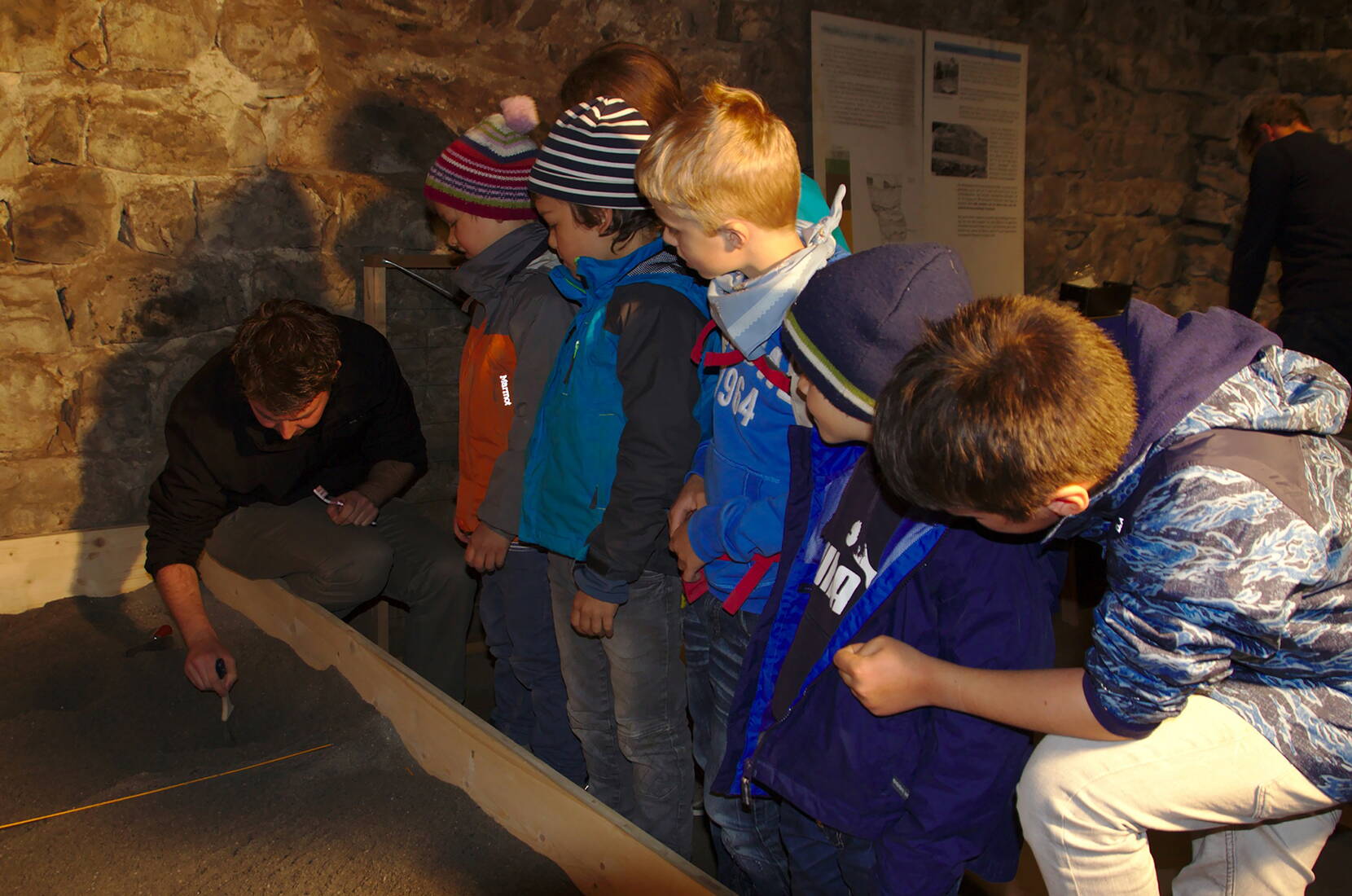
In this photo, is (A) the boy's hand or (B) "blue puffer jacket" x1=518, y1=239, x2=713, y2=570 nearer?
(A) the boy's hand

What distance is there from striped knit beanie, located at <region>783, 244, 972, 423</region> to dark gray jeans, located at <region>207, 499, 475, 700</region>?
1.76m

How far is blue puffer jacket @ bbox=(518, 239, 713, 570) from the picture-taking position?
1.80 meters

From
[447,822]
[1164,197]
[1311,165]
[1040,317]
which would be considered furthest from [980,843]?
[1164,197]

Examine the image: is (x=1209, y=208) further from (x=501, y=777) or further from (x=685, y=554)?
(x=501, y=777)

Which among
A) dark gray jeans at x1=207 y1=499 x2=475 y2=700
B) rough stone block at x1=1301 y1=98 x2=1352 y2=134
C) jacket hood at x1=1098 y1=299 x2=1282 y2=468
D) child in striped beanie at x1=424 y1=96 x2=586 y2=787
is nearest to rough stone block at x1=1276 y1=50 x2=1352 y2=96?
rough stone block at x1=1301 y1=98 x2=1352 y2=134

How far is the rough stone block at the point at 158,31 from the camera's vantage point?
272cm

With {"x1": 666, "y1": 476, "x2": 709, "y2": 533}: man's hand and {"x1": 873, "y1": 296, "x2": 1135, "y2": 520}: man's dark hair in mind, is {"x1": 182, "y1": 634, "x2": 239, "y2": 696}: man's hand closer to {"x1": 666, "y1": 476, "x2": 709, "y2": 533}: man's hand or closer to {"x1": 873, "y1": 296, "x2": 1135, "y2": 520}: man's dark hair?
{"x1": 666, "y1": 476, "x2": 709, "y2": 533}: man's hand

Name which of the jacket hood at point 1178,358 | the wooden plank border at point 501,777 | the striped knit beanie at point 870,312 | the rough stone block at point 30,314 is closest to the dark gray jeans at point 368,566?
the wooden plank border at point 501,777

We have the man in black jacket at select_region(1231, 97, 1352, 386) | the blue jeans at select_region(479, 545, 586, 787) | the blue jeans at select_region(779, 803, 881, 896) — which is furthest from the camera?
the man in black jacket at select_region(1231, 97, 1352, 386)

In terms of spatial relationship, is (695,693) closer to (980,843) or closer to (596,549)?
(596,549)

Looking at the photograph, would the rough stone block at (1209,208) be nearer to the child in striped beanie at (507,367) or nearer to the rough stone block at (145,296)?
the child in striped beanie at (507,367)

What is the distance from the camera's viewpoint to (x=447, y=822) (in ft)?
5.97

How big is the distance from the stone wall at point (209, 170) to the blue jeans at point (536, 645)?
1.27 metres

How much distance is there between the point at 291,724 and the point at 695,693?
3.11 ft
